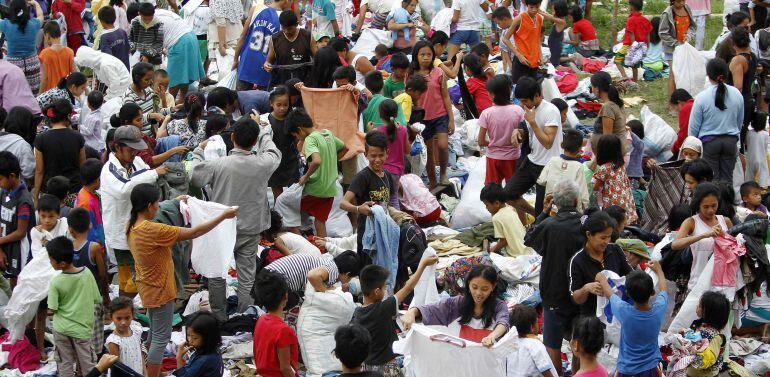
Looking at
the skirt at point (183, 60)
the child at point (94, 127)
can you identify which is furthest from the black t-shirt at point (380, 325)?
the skirt at point (183, 60)

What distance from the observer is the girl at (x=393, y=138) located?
10266mm

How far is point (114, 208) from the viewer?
349 inches

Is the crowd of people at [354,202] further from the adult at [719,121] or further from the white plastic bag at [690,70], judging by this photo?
the white plastic bag at [690,70]

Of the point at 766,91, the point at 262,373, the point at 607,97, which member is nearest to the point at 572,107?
the point at 766,91

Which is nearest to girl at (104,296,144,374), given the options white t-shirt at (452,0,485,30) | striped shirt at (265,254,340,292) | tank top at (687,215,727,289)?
striped shirt at (265,254,340,292)

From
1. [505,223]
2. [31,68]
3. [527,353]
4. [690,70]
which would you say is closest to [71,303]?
[527,353]

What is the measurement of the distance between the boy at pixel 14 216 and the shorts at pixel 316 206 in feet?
7.44

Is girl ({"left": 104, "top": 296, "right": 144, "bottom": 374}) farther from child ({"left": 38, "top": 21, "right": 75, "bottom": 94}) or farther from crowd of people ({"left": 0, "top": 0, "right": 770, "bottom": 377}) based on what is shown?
child ({"left": 38, "top": 21, "right": 75, "bottom": 94})

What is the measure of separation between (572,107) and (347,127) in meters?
4.05

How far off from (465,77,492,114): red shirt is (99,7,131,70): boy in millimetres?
3845

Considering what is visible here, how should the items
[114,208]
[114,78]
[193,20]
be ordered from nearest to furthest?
[114,208] → [114,78] → [193,20]

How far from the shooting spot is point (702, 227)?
8570 mm

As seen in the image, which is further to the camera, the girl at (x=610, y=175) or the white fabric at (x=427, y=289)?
the girl at (x=610, y=175)

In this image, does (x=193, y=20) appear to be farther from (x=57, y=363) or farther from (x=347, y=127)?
(x=57, y=363)
